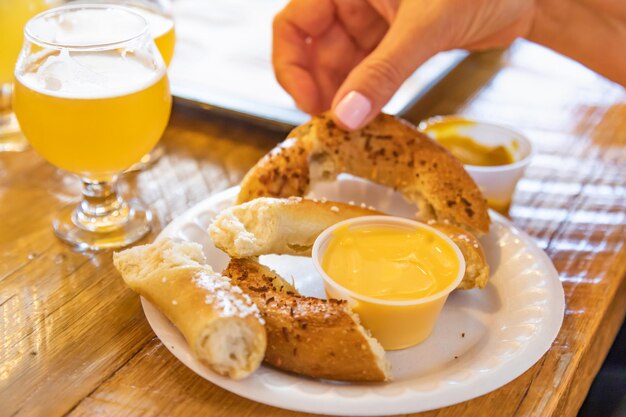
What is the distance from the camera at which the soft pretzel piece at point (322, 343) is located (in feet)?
3.19

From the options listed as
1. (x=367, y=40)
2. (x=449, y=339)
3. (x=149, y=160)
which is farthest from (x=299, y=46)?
(x=449, y=339)

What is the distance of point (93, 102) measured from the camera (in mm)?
1222

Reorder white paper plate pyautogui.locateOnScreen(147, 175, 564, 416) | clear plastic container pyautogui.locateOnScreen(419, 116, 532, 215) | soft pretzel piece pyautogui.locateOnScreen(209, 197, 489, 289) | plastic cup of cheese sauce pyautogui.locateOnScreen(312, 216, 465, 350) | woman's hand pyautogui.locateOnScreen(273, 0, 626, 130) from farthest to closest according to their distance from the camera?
woman's hand pyautogui.locateOnScreen(273, 0, 626, 130), clear plastic container pyautogui.locateOnScreen(419, 116, 532, 215), soft pretzel piece pyautogui.locateOnScreen(209, 197, 489, 289), plastic cup of cheese sauce pyautogui.locateOnScreen(312, 216, 465, 350), white paper plate pyautogui.locateOnScreen(147, 175, 564, 416)

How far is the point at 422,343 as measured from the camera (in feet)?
3.66

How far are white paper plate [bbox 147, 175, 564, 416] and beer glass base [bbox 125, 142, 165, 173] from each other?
31cm

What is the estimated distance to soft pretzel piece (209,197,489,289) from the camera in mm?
1140

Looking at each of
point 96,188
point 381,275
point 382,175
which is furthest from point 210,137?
point 381,275

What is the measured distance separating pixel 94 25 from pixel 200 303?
74cm

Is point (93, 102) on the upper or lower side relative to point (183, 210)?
upper

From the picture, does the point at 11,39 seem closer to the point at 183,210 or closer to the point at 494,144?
the point at 183,210

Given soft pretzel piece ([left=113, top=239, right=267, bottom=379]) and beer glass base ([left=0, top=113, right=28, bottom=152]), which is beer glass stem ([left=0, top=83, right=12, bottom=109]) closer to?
beer glass base ([left=0, top=113, right=28, bottom=152])

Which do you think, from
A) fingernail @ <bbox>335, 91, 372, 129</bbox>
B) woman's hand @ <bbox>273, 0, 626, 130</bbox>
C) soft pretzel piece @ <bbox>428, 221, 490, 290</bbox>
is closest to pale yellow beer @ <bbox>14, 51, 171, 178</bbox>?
fingernail @ <bbox>335, 91, 372, 129</bbox>

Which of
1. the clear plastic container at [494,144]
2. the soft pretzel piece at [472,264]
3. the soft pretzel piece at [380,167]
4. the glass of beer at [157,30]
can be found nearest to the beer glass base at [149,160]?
the glass of beer at [157,30]

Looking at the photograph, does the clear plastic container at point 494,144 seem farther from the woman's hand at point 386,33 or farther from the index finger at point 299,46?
the index finger at point 299,46
